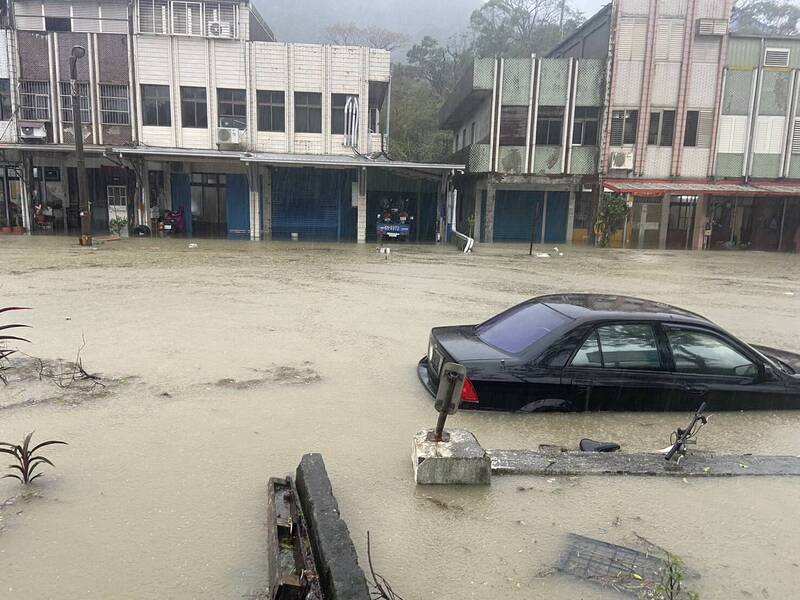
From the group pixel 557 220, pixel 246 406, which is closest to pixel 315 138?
pixel 557 220

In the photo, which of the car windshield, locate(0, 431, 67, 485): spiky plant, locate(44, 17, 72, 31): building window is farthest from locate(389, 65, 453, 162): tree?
locate(0, 431, 67, 485): spiky plant

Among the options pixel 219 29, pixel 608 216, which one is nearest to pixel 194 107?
pixel 219 29

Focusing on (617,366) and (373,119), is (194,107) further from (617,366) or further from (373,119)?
(617,366)

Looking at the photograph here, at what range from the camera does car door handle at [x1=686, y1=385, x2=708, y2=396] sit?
5910mm

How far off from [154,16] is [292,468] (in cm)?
2600

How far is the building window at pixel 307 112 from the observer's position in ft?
84.5

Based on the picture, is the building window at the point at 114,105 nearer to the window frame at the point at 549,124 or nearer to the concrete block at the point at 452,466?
the window frame at the point at 549,124

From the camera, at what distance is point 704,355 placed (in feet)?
19.6

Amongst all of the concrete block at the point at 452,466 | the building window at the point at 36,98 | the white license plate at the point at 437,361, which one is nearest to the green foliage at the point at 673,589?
the concrete block at the point at 452,466

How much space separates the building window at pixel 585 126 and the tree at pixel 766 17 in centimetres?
2897

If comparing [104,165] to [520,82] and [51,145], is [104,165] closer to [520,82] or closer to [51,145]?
[51,145]

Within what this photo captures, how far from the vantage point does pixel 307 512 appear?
150 inches

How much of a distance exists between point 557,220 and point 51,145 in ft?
70.8

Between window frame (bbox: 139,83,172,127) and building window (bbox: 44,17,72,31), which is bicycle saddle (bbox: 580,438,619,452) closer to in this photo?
window frame (bbox: 139,83,172,127)
